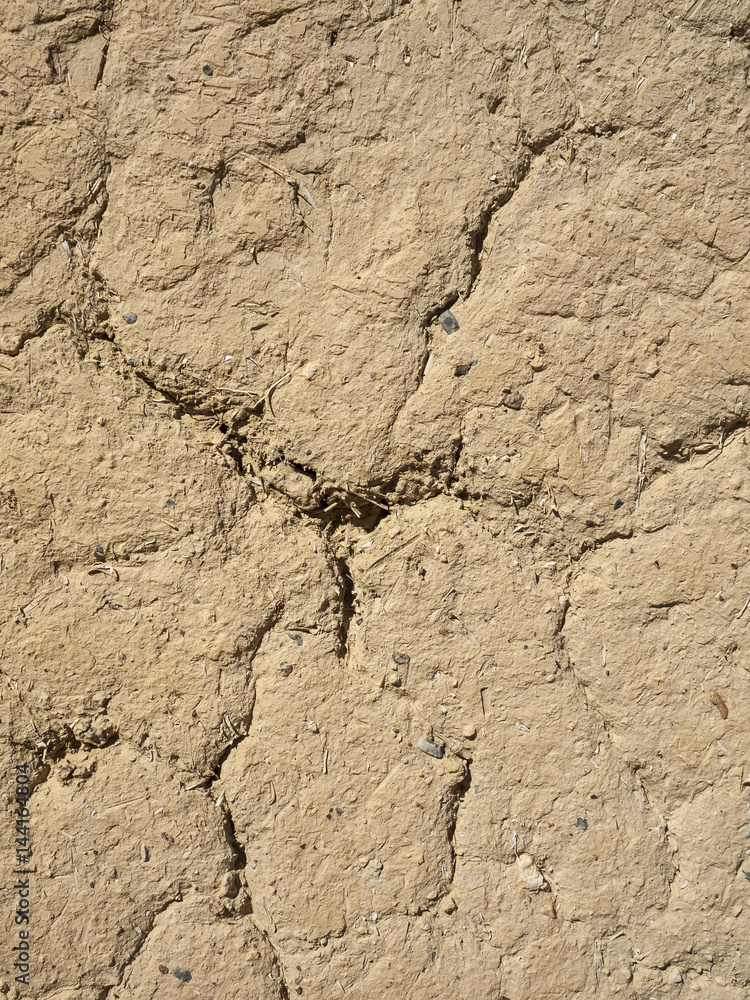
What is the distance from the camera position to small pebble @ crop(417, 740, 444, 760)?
1276mm

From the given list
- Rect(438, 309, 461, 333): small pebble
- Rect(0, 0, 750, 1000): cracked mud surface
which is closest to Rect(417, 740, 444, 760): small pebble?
Rect(0, 0, 750, 1000): cracked mud surface

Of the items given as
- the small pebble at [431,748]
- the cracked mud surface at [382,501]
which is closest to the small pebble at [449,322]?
the cracked mud surface at [382,501]

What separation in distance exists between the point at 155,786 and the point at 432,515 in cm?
70

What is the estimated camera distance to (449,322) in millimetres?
1303

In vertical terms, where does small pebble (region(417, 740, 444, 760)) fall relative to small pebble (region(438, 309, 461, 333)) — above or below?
below

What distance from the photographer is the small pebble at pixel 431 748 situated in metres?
1.28

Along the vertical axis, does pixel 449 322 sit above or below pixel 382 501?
above

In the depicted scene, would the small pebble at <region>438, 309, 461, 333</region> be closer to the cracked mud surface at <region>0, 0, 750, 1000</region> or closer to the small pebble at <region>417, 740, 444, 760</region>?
the cracked mud surface at <region>0, 0, 750, 1000</region>

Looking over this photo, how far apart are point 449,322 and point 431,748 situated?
766 mm

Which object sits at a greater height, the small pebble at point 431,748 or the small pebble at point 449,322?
the small pebble at point 449,322

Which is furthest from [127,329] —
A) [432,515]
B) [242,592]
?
[432,515]

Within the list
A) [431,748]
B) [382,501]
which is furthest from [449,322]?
[431,748]

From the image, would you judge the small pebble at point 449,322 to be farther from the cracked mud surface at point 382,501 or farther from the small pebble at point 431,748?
the small pebble at point 431,748

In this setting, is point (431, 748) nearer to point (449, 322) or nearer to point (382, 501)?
point (382, 501)
